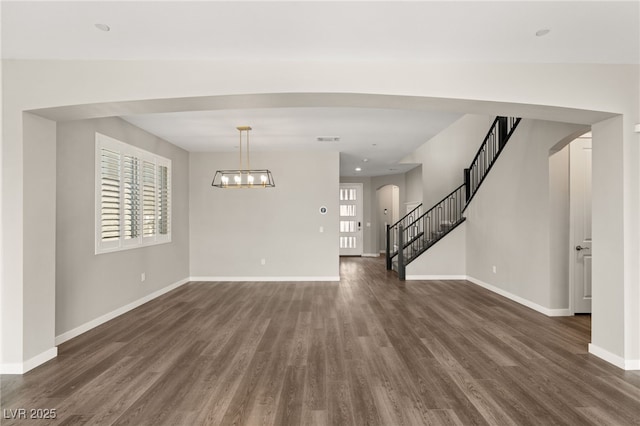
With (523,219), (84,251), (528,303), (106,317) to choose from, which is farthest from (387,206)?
(84,251)

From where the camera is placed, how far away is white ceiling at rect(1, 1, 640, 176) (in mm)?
2441

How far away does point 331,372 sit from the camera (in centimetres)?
321

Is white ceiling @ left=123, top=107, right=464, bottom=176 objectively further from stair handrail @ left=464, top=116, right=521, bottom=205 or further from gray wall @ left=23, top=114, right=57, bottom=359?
gray wall @ left=23, top=114, right=57, bottom=359

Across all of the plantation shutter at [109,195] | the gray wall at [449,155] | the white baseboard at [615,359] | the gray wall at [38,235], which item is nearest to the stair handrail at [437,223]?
the gray wall at [449,155]

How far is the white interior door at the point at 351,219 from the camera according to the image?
1288 cm

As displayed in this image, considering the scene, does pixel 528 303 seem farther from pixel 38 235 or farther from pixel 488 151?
pixel 38 235

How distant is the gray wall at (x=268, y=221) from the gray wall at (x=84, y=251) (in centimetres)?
196

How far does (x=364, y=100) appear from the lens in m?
3.43

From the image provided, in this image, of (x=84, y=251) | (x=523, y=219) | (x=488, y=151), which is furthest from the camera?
(x=488, y=151)

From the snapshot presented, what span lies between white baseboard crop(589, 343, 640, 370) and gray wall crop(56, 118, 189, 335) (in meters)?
5.83

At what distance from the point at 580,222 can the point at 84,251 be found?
6802 mm

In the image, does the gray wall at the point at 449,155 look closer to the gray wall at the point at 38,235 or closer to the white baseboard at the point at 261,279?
the white baseboard at the point at 261,279

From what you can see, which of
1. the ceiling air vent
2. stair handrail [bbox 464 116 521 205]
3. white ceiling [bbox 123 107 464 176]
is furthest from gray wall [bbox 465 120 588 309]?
the ceiling air vent

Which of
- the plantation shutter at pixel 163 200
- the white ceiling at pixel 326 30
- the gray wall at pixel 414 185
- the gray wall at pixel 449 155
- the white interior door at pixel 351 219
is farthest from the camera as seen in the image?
the white interior door at pixel 351 219
